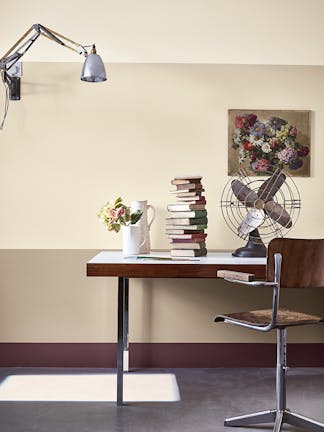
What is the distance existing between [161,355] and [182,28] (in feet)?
7.52

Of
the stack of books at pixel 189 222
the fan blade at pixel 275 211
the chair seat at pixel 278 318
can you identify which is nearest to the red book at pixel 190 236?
the stack of books at pixel 189 222

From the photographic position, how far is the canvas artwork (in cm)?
415

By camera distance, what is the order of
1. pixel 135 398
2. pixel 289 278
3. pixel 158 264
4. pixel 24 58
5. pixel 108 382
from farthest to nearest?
pixel 24 58
pixel 108 382
pixel 135 398
pixel 158 264
pixel 289 278

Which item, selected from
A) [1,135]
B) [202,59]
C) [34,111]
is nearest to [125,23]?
[202,59]

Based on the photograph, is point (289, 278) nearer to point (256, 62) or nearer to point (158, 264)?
point (158, 264)

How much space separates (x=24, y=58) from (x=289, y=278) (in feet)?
8.18

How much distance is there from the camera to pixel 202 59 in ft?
13.7

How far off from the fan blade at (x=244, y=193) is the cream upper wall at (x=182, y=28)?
3.19ft

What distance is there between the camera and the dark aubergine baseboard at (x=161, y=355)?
415 centimetres

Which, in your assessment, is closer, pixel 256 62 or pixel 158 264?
pixel 158 264

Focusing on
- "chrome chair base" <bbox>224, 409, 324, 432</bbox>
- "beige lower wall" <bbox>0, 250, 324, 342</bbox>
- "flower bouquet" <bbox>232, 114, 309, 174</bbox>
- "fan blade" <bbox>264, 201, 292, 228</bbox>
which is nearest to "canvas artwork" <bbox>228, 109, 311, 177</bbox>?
"flower bouquet" <bbox>232, 114, 309, 174</bbox>

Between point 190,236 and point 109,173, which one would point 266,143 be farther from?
point 109,173

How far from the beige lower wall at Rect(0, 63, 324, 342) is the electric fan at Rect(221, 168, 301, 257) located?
0.07m

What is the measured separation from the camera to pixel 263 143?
4.15 metres
